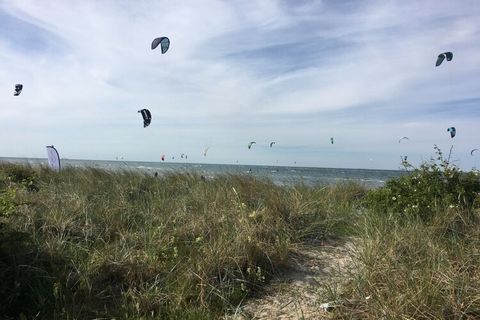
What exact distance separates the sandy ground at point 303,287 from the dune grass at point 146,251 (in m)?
0.16

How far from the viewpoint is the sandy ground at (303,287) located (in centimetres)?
400

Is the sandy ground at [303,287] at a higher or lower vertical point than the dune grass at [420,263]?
lower

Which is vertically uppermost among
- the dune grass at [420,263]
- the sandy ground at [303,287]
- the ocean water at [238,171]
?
the ocean water at [238,171]

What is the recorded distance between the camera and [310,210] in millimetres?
6633

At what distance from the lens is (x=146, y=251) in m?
4.95

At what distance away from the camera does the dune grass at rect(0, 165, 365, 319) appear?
4.05m

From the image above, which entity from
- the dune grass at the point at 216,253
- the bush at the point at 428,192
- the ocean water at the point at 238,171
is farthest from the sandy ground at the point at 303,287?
the ocean water at the point at 238,171

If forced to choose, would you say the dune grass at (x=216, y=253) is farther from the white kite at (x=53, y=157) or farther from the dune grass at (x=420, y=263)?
the white kite at (x=53, y=157)

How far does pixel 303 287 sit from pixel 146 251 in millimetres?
1749

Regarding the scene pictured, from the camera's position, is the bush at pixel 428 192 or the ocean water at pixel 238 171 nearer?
the bush at pixel 428 192

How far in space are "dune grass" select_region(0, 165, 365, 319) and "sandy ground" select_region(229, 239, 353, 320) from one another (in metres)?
0.16

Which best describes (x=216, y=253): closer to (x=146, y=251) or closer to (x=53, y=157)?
(x=146, y=251)

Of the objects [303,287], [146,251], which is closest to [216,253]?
[146,251]

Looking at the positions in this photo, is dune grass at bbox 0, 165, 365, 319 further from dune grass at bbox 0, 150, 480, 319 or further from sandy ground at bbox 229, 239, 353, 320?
sandy ground at bbox 229, 239, 353, 320
